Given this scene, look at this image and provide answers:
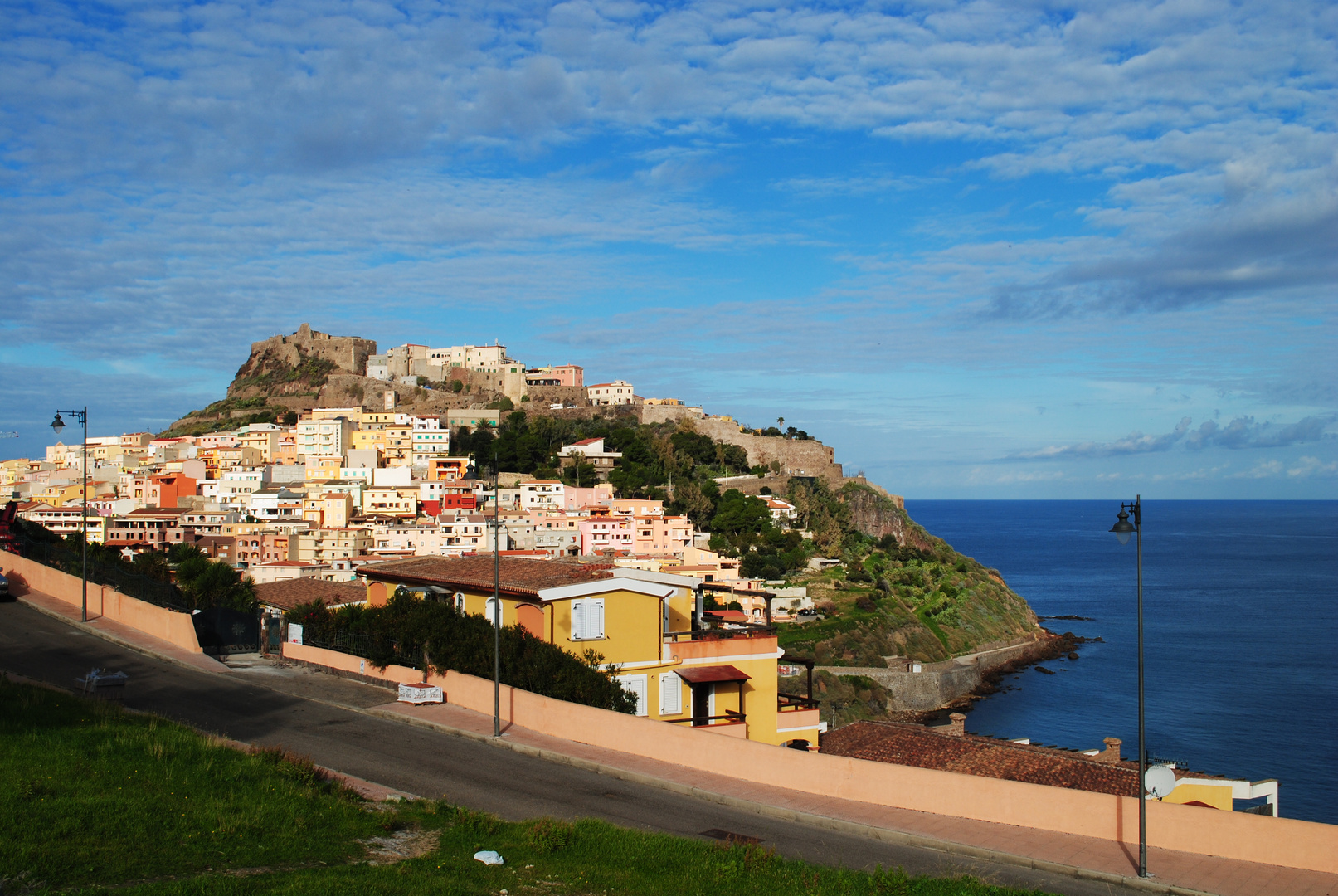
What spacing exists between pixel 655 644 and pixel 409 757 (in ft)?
17.2

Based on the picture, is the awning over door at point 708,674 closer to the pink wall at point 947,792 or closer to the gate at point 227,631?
the pink wall at point 947,792

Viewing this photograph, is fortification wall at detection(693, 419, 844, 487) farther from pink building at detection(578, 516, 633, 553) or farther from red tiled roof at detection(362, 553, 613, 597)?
red tiled roof at detection(362, 553, 613, 597)

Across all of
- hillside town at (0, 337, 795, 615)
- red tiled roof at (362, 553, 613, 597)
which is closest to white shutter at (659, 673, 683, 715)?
red tiled roof at (362, 553, 613, 597)

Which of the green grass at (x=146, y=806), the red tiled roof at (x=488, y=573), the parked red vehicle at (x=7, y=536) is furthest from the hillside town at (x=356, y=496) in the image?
the green grass at (x=146, y=806)

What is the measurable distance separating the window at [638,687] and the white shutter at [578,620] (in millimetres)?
884

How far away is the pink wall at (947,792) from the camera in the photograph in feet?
26.6

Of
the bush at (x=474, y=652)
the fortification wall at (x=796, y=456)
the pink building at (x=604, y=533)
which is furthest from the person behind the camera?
the fortification wall at (x=796, y=456)

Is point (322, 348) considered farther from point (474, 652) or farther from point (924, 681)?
point (474, 652)

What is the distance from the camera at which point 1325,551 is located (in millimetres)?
121688

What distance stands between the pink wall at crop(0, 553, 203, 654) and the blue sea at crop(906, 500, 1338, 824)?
1095 inches

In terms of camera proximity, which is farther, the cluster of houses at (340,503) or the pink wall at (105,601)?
the cluster of houses at (340,503)

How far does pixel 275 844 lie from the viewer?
745cm

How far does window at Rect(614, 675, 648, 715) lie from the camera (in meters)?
15.6

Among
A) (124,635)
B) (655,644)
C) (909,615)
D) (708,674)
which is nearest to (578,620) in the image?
(655,644)
